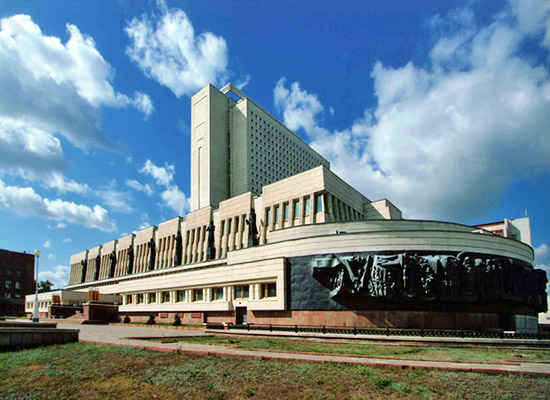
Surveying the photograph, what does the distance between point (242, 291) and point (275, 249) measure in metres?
6.10

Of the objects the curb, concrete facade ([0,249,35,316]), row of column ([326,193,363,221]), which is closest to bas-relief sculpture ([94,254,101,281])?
concrete facade ([0,249,35,316])

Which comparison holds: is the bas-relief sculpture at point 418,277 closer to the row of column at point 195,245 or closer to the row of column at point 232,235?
the row of column at point 232,235

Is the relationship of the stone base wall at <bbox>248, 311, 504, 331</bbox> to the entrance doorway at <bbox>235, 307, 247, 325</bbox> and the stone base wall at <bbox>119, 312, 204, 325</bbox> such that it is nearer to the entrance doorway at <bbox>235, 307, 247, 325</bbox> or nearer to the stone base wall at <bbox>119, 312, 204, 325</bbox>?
the entrance doorway at <bbox>235, 307, 247, 325</bbox>

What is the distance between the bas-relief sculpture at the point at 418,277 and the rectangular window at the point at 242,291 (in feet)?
28.9

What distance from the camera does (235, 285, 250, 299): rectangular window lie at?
39281 millimetres

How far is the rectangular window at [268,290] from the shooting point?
36244 millimetres

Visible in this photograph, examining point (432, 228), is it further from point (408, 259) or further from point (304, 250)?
point (304, 250)

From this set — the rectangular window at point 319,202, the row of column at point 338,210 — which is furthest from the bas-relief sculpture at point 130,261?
the rectangular window at point 319,202

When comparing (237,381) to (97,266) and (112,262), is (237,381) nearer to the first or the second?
(112,262)

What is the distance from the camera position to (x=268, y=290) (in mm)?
36938

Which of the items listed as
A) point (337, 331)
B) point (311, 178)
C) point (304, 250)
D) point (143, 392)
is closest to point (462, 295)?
point (337, 331)

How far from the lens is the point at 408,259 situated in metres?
30.7

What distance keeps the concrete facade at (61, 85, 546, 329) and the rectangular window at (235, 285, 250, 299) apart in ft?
0.32

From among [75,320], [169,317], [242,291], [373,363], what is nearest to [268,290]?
[242,291]
